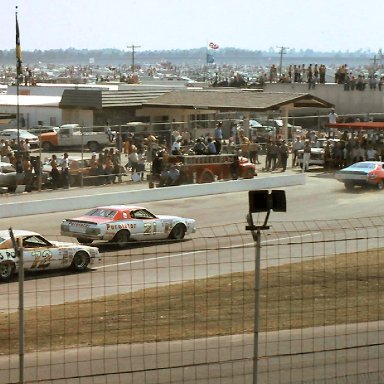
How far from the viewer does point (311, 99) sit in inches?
2036

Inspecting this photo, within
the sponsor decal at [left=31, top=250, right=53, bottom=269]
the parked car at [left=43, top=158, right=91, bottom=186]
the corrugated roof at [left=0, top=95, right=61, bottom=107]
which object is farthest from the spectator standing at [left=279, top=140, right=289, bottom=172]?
the sponsor decal at [left=31, top=250, right=53, bottom=269]

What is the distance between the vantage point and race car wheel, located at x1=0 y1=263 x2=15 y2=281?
21.2 meters

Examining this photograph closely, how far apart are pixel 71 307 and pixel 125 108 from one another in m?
38.4

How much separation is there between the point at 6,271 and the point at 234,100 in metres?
31.8

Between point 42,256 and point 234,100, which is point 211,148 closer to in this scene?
point 234,100

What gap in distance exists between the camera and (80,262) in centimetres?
2292

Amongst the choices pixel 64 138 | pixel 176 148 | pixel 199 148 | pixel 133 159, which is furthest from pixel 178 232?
pixel 64 138

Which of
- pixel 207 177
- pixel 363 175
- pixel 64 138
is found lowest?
pixel 64 138

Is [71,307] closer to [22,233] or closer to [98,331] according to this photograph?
[98,331]

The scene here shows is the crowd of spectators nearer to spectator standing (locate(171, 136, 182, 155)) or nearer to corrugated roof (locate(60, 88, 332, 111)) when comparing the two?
corrugated roof (locate(60, 88, 332, 111))

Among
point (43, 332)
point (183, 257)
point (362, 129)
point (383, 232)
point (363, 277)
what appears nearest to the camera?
point (43, 332)

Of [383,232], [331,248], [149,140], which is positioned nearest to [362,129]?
[149,140]

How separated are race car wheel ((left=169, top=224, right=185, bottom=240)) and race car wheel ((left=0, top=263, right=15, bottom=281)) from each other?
661 centimetres

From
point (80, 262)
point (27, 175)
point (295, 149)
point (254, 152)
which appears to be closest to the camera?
point (80, 262)
